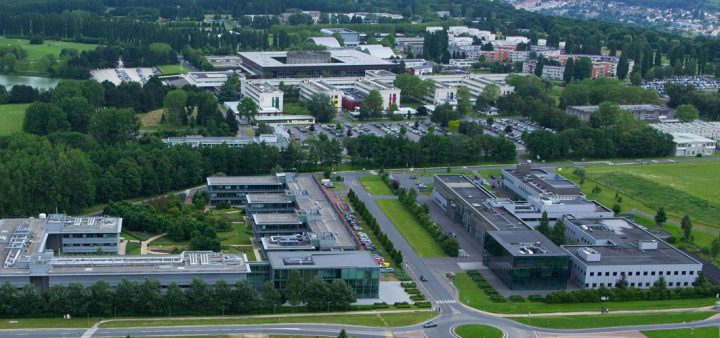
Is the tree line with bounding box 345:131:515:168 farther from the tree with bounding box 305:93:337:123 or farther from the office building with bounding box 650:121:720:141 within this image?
the office building with bounding box 650:121:720:141

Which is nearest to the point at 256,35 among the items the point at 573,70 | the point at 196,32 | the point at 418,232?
the point at 196,32

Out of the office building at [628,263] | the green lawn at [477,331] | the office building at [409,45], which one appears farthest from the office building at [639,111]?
the green lawn at [477,331]

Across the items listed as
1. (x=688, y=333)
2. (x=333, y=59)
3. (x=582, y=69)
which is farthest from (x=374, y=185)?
(x=582, y=69)

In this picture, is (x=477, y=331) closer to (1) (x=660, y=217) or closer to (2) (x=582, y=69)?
(1) (x=660, y=217)

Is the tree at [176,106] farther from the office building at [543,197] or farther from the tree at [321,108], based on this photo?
the office building at [543,197]

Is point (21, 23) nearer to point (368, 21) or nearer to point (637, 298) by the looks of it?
point (368, 21)

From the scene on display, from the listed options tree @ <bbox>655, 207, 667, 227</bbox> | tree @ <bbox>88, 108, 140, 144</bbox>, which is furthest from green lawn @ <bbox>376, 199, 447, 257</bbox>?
tree @ <bbox>88, 108, 140, 144</bbox>
